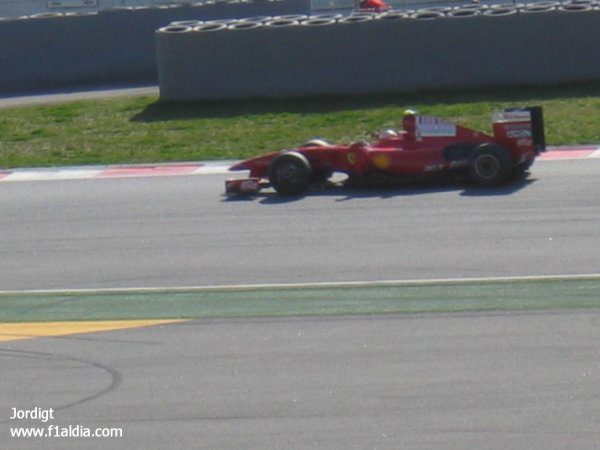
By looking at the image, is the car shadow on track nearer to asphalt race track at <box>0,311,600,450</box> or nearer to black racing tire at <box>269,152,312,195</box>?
black racing tire at <box>269,152,312,195</box>

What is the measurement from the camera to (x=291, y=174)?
1499 centimetres

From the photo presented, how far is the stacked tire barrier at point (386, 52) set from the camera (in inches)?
873

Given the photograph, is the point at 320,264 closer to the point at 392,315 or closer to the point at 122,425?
the point at 392,315

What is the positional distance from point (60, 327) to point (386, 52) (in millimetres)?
13863

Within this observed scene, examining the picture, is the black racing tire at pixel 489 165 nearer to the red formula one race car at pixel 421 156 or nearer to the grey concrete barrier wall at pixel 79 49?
the red formula one race car at pixel 421 156

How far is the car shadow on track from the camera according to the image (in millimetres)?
14469

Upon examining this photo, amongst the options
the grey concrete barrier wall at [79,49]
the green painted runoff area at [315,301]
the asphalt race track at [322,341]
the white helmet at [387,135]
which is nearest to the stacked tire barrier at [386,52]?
the grey concrete barrier wall at [79,49]

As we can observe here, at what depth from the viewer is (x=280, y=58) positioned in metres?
22.9

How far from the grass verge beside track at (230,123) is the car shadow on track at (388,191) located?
3.45 meters

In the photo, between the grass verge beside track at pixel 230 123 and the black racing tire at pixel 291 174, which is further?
the grass verge beside track at pixel 230 123

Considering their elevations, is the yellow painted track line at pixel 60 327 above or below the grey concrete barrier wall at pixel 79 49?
below

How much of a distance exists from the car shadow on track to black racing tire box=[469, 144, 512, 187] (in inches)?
4.3

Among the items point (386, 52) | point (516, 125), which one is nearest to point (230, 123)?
point (386, 52)

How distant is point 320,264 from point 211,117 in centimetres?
1092
